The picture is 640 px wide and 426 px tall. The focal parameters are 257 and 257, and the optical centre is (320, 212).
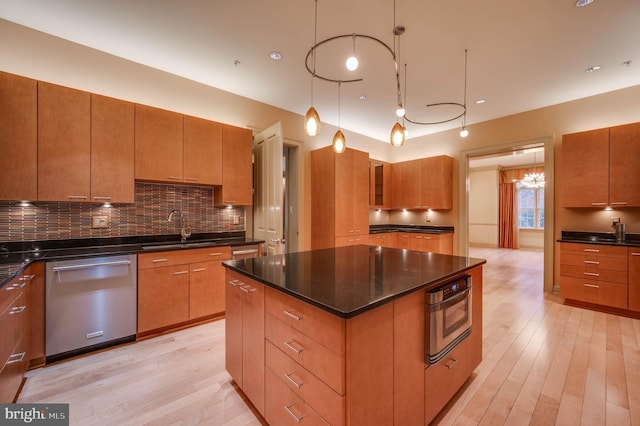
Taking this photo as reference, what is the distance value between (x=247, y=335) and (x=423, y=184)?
4.90 metres

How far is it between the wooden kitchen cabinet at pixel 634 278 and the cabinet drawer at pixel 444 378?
306cm

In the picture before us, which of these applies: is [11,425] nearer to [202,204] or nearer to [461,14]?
[202,204]

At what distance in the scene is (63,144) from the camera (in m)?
2.40

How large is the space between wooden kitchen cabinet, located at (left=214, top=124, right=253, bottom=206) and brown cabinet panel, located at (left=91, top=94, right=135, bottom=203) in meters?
0.98

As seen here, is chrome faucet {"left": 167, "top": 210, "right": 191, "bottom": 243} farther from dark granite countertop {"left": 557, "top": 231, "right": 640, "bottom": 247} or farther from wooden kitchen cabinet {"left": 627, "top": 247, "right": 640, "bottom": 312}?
wooden kitchen cabinet {"left": 627, "top": 247, "right": 640, "bottom": 312}

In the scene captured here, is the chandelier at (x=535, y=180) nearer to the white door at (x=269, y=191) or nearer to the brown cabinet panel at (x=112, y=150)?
the white door at (x=269, y=191)

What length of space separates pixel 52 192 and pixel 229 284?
1.97m

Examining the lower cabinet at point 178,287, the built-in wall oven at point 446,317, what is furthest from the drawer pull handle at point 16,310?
the built-in wall oven at point 446,317

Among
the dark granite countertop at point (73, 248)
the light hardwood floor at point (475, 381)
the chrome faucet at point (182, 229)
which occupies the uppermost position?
the chrome faucet at point (182, 229)

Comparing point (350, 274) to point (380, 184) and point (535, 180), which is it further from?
point (535, 180)

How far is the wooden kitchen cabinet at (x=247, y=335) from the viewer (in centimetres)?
155

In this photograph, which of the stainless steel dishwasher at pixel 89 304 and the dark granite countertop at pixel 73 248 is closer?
the dark granite countertop at pixel 73 248

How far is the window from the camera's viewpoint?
349 inches

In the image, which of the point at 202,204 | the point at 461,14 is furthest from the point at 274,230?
the point at 461,14
